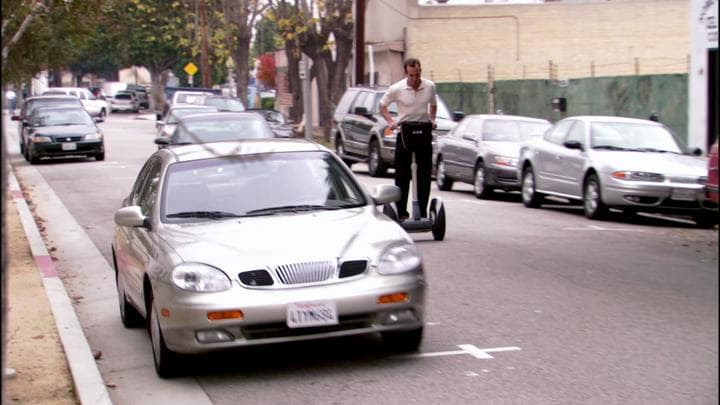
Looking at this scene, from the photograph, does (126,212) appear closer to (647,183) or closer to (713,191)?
(713,191)

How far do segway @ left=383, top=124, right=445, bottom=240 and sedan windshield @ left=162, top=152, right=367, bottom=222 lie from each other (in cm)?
430

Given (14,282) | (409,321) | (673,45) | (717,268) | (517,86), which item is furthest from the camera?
(673,45)

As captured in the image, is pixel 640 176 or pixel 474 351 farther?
pixel 640 176

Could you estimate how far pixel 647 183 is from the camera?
16.5m

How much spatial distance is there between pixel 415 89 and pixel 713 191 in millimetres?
3691

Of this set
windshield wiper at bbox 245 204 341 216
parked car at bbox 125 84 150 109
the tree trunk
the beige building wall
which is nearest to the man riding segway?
windshield wiper at bbox 245 204 341 216

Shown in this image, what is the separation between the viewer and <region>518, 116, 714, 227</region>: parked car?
54.1 feet

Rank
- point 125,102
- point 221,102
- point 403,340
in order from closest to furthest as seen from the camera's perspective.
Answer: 1. point 403,340
2. point 221,102
3. point 125,102

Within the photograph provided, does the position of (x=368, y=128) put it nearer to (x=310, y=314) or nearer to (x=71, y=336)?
(x=71, y=336)

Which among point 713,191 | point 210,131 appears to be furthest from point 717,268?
point 210,131

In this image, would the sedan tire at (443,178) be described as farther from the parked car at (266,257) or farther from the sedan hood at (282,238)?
the sedan hood at (282,238)

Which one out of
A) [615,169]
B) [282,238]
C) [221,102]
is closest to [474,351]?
[282,238]

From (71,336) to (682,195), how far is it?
33.5 ft

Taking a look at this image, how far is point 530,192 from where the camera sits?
19.6 m
